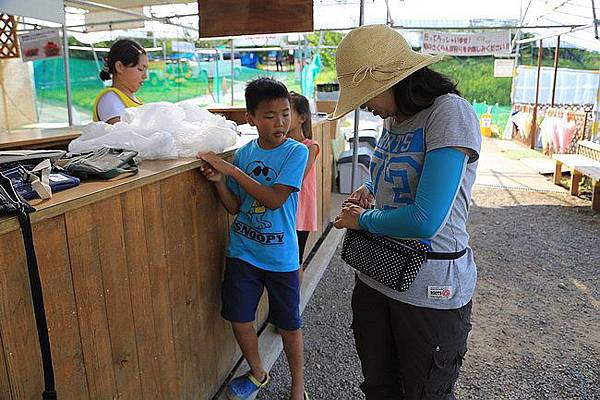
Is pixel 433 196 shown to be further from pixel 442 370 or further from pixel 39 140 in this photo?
pixel 39 140

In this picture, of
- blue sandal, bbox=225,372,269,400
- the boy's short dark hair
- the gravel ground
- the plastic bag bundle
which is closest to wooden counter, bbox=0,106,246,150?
the plastic bag bundle

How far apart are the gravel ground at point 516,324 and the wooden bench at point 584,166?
808mm

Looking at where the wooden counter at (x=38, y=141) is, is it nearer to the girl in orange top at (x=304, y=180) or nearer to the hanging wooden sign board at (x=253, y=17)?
the hanging wooden sign board at (x=253, y=17)

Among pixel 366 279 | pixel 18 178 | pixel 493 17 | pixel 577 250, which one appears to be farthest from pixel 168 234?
pixel 493 17

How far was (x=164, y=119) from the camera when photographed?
203 cm

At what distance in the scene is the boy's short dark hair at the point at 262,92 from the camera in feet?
6.71

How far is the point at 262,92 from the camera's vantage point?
6.72 feet

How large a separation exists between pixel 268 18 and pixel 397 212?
231cm

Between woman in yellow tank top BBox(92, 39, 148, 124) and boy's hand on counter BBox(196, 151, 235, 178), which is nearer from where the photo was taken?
boy's hand on counter BBox(196, 151, 235, 178)

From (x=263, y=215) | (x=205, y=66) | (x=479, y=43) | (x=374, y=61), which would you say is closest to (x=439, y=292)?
(x=374, y=61)

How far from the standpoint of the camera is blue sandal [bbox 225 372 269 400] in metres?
2.21

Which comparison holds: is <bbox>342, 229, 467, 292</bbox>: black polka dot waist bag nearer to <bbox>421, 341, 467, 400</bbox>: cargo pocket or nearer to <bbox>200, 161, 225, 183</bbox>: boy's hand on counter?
<bbox>421, 341, 467, 400</bbox>: cargo pocket

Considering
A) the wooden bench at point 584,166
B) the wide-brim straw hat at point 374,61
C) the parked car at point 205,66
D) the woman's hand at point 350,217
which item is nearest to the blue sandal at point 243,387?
the woman's hand at point 350,217

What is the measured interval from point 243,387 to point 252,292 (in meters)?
0.47
